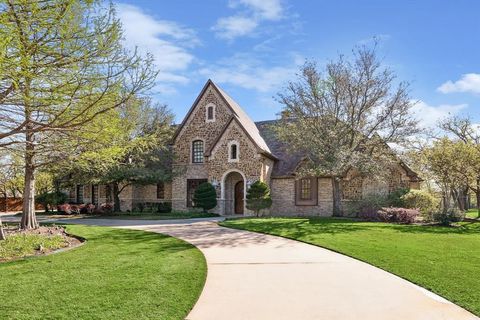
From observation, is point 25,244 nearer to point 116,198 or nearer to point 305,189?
point 305,189

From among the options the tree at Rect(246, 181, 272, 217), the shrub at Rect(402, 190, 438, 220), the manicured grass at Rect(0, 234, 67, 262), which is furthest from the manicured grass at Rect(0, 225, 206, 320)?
the shrub at Rect(402, 190, 438, 220)

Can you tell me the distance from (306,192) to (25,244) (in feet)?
60.9

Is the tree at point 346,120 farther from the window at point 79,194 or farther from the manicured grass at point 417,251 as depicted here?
the window at point 79,194

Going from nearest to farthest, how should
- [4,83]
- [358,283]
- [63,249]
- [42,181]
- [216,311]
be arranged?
[216,311], [358,283], [4,83], [63,249], [42,181]

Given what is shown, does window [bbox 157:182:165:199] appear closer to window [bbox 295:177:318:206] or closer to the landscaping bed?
window [bbox 295:177:318:206]

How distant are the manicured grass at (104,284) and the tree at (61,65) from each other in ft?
10.7

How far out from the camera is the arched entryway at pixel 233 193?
2623 centimetres

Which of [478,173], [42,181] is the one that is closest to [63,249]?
[478,173]

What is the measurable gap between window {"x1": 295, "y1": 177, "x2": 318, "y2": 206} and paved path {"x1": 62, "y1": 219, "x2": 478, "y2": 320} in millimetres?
15612

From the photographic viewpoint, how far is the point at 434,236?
13.6 m

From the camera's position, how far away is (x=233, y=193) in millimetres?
27016

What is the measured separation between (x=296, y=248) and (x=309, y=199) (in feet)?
50.3

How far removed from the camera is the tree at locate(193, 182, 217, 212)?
25391mm

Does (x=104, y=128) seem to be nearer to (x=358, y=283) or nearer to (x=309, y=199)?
(x=358, y=283)
